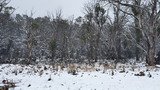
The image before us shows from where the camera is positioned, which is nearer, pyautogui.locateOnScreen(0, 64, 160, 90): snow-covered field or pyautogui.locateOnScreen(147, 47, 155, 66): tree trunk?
pyautogui.locateOnScreen(0, 64, 160, 90): snow-covered field

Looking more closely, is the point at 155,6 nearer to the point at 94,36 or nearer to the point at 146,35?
the point at 146,35

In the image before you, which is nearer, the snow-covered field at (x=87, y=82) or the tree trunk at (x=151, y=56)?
the snow-covered field at (x=87, y=82)

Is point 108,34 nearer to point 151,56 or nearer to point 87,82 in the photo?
point 151,56

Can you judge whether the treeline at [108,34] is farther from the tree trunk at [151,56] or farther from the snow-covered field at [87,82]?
the snow-covered field at [87,82]

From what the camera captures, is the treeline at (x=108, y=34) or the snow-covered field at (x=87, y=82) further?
the treeline at (x=108, y=34)

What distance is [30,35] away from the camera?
111 feet

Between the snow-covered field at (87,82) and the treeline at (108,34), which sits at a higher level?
the treeline at (108,34)

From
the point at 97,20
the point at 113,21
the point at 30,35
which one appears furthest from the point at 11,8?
the point at 113,21

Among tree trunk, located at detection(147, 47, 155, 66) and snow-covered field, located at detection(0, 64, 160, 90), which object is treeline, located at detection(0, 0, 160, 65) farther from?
snow-covered field, located at detection(0, 64, 160, 90)

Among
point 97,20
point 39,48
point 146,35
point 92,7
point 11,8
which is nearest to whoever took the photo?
point 146,35

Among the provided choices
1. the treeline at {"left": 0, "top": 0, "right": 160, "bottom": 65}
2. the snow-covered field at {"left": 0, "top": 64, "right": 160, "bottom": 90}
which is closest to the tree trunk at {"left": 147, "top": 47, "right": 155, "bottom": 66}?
the treeline at {"left": 0, "top": 0, "right": 160, "bottom": 65}

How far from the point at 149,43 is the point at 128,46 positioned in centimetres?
2683

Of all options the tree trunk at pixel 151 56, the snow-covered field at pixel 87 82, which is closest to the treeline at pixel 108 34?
the tree trunk at pixel 151 56

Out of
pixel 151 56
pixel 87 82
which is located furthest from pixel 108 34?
pixel 87 82
